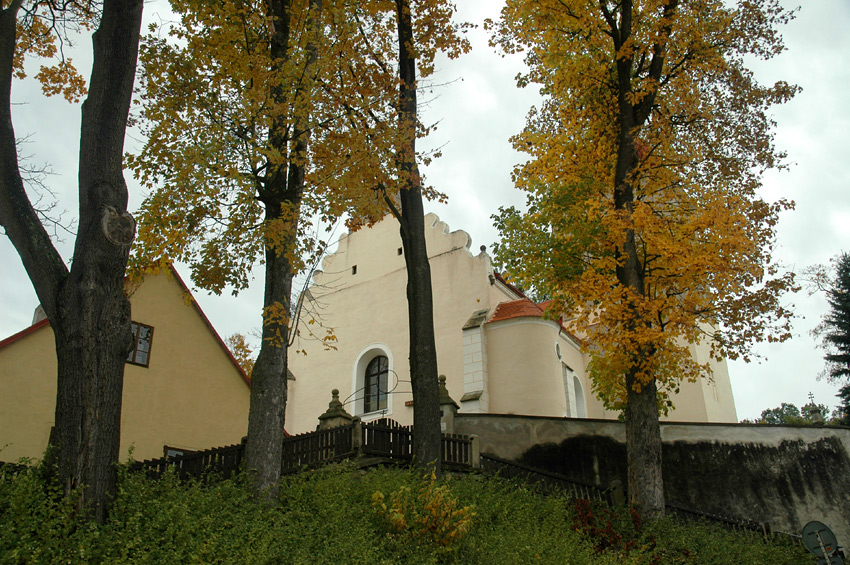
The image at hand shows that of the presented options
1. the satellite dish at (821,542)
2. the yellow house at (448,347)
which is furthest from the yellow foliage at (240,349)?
the satellite dish at (821,542)

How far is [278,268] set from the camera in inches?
377

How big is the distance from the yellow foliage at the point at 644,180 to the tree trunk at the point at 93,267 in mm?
8464

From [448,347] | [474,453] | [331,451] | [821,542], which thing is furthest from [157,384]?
[821,542]

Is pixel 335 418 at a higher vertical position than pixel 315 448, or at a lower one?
higher

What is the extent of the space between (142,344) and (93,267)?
924 cm

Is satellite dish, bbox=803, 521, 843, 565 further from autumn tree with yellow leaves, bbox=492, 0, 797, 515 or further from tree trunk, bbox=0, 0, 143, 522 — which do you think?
tree trunk, bbox=0, 0, 143, 522

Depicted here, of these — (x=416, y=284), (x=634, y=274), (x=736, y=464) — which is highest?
(x=634, y=274)

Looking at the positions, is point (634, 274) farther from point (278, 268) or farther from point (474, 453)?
point (278, 268)

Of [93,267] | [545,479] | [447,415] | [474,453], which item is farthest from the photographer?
[447,415]

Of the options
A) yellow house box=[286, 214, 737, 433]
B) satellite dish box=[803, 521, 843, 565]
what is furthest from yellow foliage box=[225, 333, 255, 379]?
satellite dish box=[803, 521, 843, 565]

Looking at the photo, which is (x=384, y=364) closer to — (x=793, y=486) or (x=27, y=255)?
(x=793, y=486)

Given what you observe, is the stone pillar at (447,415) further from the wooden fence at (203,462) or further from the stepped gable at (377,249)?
the stepped gable at (377,249)

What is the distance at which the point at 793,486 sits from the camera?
13812 mm

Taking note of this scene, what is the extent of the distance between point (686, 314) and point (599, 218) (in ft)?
9.33
